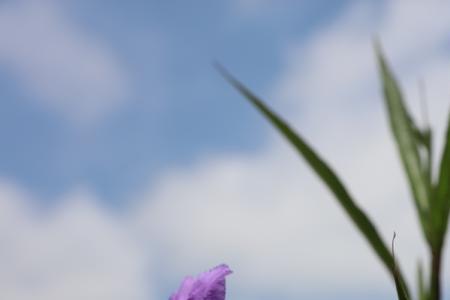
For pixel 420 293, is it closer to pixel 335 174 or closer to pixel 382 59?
pixel 335 174

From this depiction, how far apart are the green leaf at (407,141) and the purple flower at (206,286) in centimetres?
59

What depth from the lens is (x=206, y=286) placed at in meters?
0.49

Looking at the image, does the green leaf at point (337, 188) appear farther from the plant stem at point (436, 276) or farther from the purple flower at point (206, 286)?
the purple flower at point (206, 286)

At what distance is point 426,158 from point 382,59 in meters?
0.22

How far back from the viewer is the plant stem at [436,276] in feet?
3.26

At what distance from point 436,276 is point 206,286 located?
0.57 m

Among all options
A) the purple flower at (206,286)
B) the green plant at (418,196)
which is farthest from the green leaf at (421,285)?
the purple flower at (206,286)

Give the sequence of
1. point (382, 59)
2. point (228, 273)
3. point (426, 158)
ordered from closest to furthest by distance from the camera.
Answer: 1. point (228, 273)
2. point (426, 158)
3. point (382, 59)

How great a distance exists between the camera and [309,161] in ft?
3.41

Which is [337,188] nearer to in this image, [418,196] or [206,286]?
[418,196]

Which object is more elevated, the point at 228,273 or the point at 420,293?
the point at 420,293

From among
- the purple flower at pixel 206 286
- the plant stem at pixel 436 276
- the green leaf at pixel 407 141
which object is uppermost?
the green leaf at pixel 407 141

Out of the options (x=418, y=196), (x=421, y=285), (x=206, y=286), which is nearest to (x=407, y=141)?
(x=418, y=196)

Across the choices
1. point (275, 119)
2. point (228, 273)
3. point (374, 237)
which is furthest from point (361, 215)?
point (228, 273)
